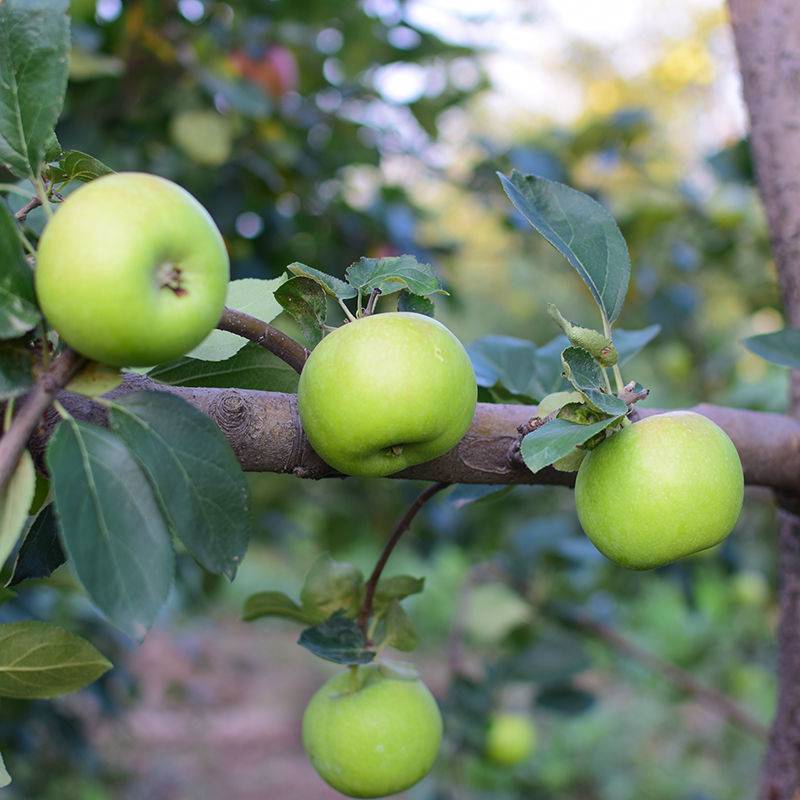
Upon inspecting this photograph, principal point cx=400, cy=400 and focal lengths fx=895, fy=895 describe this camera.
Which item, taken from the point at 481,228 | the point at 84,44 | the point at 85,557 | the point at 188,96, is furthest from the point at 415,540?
the point at 481,228

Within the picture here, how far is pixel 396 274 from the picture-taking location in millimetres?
607

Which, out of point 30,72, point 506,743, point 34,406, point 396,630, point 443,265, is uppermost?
point 30,72

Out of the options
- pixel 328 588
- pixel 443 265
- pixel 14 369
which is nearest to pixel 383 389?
pixel 14 369

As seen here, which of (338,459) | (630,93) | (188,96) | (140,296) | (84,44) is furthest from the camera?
(630,93)

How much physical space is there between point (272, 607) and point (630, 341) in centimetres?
44

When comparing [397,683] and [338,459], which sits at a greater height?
[338,459]

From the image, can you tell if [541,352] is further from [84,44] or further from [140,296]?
[84,44]

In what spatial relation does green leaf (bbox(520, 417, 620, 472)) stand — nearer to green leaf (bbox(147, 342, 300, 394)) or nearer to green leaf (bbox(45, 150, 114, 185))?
green leaf (bbox(147, 342, 300, 394))

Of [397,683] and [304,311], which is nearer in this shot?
[304,311]

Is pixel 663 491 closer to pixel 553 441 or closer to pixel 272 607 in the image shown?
pixel 553 441

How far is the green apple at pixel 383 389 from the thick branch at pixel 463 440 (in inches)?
1.3

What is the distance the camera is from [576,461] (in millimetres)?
646

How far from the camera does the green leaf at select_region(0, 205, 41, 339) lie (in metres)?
0.45

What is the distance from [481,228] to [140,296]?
322 inches
